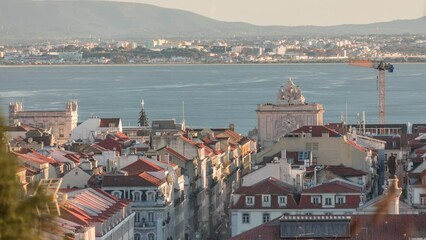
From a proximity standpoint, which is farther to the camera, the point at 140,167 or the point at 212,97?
the point at 212,97

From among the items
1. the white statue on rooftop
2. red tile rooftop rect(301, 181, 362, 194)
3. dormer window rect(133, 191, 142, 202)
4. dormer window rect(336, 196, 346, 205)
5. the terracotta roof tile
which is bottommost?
the white statue on rooftop

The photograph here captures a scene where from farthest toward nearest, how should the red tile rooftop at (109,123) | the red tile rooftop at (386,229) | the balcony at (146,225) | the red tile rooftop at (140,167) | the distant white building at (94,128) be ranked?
the red tile rooftop at (109,123) → the distant white building at (94,128) → the red tile rooftop at (140,167) → the balcony at (146,225) → the red tile rooftop at (386,229)

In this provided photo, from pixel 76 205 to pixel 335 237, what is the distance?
594 cm

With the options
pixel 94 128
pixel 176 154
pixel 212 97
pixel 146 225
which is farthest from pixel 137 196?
pixel 212 97

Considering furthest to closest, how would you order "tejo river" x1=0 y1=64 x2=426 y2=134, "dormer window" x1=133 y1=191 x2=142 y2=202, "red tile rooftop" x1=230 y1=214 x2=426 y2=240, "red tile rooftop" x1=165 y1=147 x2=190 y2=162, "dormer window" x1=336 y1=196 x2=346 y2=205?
"tejo river" x1=0 y1=64 x2=426 y2=134
"red tile rooftop" x1=165 y1=147 x2=190 y2=162
"dormer window" x1=133 y1=191 x2=142 y2=202
"dormer window" x1=336 y1=196 x2=346 y2=205
"red tile rooftop" x1=230 y1=214 x2=426 y2=240

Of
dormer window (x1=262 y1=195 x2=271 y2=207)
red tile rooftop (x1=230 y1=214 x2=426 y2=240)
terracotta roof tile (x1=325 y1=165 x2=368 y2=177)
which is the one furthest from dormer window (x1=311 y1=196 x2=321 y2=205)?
red tile rooftop (x1=230 y1=214 x2=426 y2=240)

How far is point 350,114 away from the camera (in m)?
97.8

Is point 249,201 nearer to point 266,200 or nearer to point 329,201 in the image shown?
point 266,200

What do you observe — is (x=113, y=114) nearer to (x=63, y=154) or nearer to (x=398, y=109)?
(x=398, y=109)

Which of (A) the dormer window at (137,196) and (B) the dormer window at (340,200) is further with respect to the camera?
(A) the dormer window at (137,196)

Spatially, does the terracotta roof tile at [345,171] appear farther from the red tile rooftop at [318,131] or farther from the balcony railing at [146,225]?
the red tile rooftop at [318,131]

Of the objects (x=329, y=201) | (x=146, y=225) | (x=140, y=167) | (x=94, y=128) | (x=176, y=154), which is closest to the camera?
(x=329, y=201)

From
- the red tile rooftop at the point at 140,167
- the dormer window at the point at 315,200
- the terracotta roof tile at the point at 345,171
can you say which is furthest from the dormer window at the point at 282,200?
the red tile rooftop at the point at 140,167

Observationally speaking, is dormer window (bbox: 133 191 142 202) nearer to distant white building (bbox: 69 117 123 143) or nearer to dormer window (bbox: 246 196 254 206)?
dormer window (bbox: 246 196 254 206)
